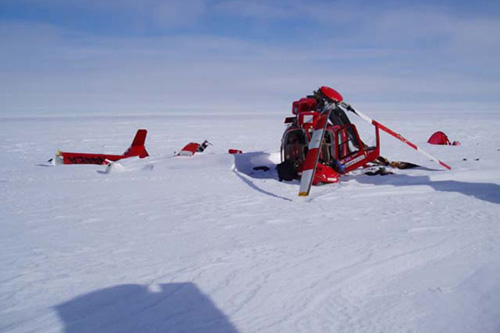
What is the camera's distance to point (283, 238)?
18.5 ft

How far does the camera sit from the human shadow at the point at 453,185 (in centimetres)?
752

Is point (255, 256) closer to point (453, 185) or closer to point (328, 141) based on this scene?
point (453, 185)

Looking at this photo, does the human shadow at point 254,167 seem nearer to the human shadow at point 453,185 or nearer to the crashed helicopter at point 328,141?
the crashed helicopter at point 328,141

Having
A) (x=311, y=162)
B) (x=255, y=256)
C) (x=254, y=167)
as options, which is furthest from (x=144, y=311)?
(x=254, y=167)

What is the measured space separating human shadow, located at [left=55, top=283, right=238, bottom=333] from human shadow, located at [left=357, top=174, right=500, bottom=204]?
5.70m

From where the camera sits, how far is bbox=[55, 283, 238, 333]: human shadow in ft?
11.3

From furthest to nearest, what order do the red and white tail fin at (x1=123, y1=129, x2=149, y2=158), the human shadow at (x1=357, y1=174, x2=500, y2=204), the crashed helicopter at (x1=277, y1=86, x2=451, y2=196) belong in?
the red and white tail fin at (x1=123, y1=129, x2=149, y2=158) < the crashed helicopter at (x1=277, y1=86, x2=451, y2=196) < the human shadow at (x1=357, y1=174, x2=500, y2=204)

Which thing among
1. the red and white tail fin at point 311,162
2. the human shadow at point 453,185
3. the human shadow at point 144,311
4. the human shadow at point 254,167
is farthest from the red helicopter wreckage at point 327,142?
the human shadow at point 144,311

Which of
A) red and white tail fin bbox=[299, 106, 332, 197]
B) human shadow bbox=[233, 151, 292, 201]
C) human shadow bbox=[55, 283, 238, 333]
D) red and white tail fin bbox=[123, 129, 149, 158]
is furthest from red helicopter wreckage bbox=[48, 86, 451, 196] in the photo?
red and white tail fin bbox=[123, 129, 149, 158]

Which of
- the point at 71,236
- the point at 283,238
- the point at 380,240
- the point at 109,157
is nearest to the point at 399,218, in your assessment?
the point at 380,240

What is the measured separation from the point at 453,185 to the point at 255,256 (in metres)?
5.44

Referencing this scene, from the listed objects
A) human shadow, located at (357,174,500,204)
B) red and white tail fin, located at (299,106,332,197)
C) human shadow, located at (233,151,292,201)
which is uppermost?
red and white tail fin, located at (299,106,332,197)

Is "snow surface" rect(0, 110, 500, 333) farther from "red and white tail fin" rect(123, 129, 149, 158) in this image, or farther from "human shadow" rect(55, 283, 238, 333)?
"red and white tail fin" rect(123, 129, 149, 158)

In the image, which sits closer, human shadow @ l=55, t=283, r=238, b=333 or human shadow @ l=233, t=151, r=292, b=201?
human shadow @ l=55, t=283, r=238, b=333
